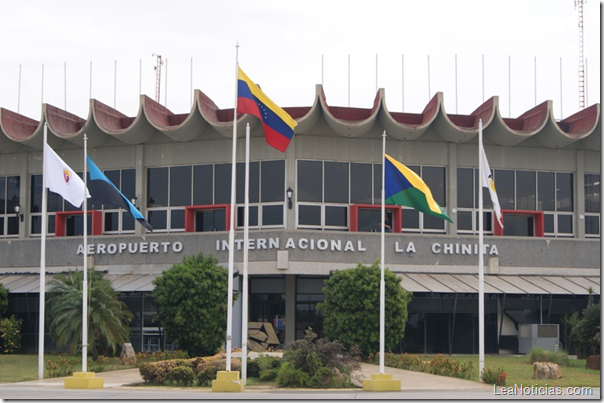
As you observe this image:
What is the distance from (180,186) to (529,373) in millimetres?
19275

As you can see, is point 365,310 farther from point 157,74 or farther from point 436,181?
point 157,74

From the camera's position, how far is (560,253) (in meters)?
36.9

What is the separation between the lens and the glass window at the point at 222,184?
37375 millimetres

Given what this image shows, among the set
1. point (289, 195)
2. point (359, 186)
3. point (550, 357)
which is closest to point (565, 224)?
point (359, 186)

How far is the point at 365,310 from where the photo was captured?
29.9 meters

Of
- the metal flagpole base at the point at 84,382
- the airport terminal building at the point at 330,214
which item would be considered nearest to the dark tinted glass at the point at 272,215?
the airport terminal building at the point at 330,214

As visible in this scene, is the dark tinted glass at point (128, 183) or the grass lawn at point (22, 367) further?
the dark tinted glass at point (128, 183)

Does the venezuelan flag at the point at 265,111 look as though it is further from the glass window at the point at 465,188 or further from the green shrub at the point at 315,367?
the glass window at the point at 465,188

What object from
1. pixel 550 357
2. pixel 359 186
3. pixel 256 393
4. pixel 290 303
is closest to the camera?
pixel 256 393

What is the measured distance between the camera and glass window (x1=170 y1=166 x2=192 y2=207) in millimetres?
38031

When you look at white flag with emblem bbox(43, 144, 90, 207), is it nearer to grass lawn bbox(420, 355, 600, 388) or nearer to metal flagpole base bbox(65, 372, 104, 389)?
metal flagpole base bbox(65, 372, 104, 389)

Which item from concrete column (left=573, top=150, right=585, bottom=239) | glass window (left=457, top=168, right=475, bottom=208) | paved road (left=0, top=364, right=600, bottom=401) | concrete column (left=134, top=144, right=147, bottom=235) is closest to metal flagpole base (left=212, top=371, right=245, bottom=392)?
paved road (left=0, top=364, right=600, bottom=401)

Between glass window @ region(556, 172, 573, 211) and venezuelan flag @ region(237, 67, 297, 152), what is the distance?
69.1 ft

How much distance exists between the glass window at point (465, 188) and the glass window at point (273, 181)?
28.2 ft
